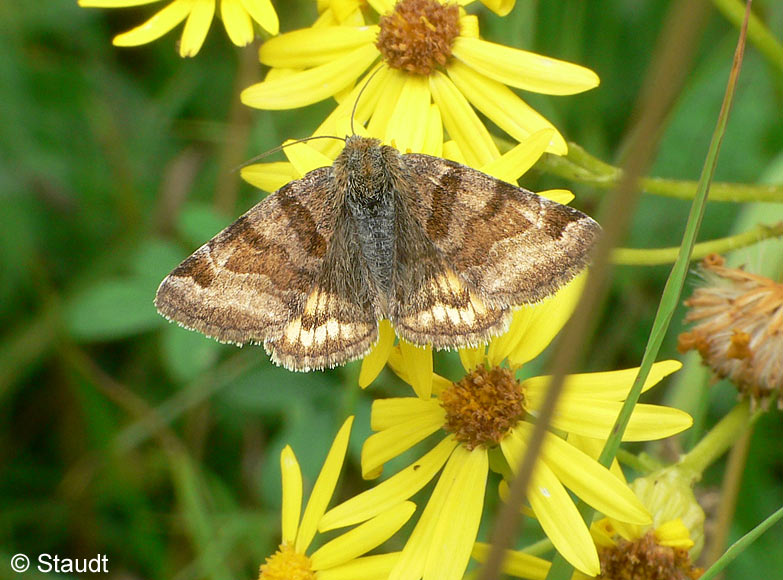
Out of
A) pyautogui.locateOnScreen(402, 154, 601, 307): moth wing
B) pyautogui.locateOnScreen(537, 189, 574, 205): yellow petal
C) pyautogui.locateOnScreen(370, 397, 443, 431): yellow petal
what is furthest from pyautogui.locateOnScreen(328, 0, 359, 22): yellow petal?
pyautogui.locateOnScreen(370, 397, 443, 431): yellow petal

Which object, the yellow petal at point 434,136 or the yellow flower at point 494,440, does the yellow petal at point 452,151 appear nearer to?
the yellow petal at point 434,136

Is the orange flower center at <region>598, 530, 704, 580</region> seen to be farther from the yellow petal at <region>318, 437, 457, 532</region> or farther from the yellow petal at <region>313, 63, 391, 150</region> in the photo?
the yellow petal at <region>313, 63, 391, 150</region>

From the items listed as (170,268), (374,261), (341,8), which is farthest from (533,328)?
(170,268)

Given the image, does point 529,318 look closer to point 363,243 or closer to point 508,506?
point 363,243

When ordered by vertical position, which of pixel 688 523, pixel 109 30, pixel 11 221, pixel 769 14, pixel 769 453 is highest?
pixel 109 30

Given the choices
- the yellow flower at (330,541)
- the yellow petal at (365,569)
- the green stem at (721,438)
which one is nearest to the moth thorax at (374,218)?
the yellow flower at (330,541)

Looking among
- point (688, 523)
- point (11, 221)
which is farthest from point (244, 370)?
point (688, 523)
